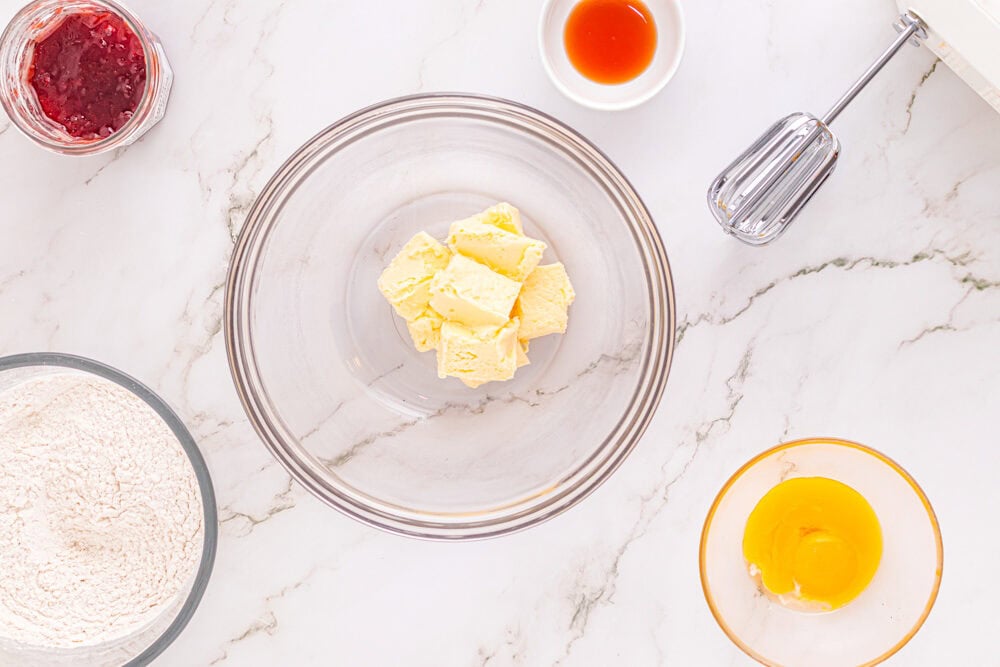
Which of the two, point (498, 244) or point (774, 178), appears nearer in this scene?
point (498, 244)

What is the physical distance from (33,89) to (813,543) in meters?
1.56

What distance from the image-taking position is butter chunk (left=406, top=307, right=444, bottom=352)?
4.37 feet

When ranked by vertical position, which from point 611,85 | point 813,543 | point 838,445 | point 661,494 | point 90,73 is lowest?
point 813,543

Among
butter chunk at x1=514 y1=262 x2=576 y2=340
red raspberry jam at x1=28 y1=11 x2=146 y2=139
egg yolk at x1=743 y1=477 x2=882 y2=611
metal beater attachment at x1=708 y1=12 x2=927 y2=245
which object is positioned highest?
red raspberry jam at x1=28 y1=11 x2=146 y2=139

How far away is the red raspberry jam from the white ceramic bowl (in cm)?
70

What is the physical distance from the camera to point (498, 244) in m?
1.28

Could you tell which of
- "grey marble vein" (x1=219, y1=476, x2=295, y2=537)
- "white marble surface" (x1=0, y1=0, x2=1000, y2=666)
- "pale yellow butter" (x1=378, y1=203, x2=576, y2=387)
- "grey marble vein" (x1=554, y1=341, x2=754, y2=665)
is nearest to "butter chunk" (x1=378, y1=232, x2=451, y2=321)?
"pale yellow butter" (x1=378, y1=203, x2=576, y2=387)

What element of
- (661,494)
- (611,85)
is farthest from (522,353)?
(611,85)

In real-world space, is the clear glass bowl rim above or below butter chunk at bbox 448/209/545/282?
below

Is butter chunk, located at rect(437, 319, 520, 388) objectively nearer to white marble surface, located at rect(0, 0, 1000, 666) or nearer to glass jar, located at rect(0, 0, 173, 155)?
white marble surface, located at rect(0, 0, 1000, 666)

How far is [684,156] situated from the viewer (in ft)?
4.74

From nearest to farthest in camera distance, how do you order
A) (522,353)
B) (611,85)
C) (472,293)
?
(472,293) → (522,353) → (611,85)

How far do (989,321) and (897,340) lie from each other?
165mm

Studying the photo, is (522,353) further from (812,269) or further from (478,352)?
(812,269)
